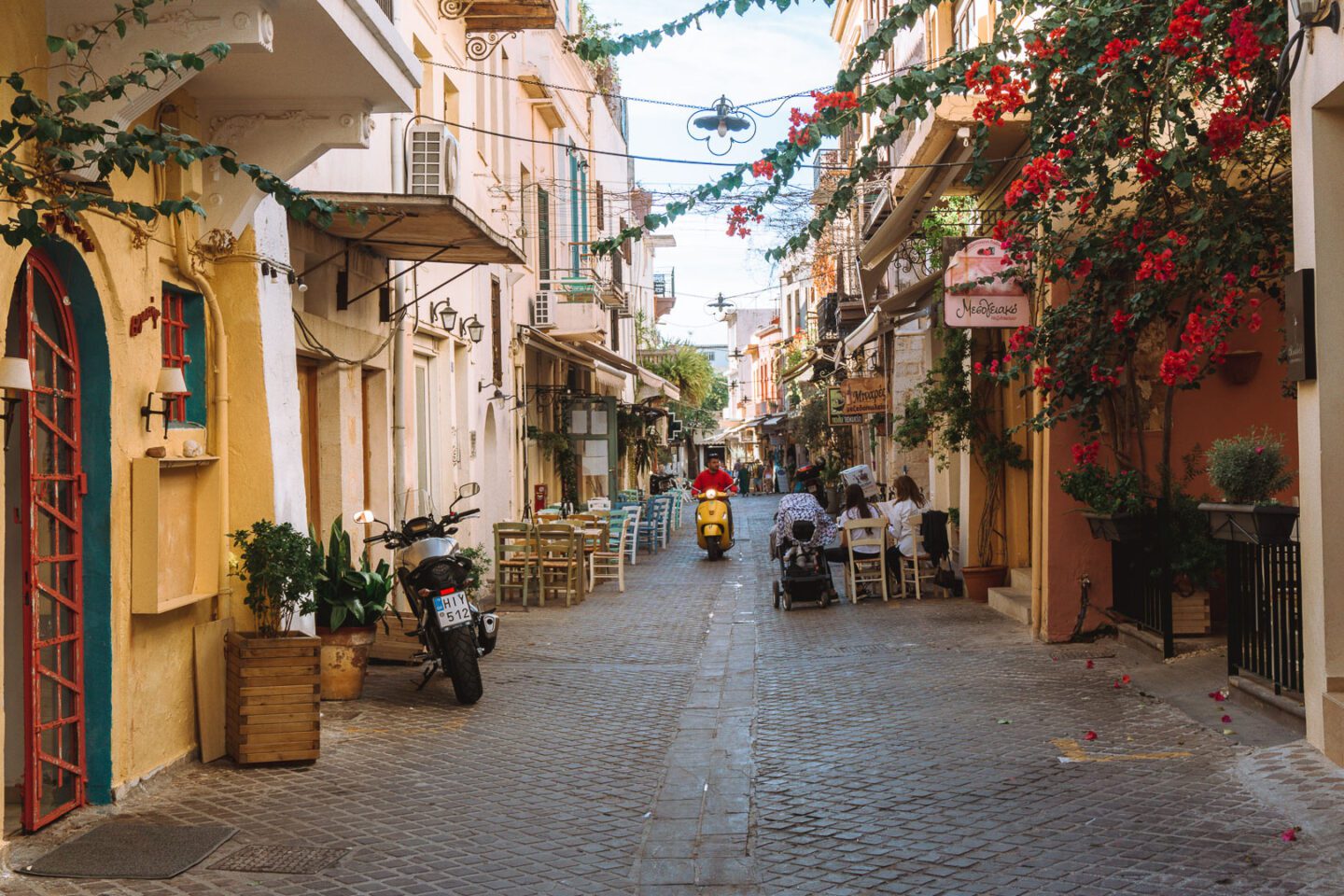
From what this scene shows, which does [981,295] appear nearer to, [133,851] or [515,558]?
[515,558]

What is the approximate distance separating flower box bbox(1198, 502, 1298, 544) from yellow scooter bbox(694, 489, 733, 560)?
52.1 ft

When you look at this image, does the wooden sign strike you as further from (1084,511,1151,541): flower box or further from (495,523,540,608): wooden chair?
(1084,511,1151,541): flower box

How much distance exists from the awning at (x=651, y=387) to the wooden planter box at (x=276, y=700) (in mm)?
24531

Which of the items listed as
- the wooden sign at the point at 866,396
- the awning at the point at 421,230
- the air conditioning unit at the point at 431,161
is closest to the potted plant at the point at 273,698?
the awning at the point at 421,230

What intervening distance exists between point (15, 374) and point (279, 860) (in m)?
2.21

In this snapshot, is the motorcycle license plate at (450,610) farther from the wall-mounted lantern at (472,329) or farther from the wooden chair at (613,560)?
the wall-mounted lantern at (472,329)

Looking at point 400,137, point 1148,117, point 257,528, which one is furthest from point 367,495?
point 1148,117

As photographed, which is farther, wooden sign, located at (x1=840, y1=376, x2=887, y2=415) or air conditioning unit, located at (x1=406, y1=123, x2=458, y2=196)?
wooden sign, located at (x1=840, y1=376, x2=887, y2=415)

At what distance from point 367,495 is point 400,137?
11.9ft

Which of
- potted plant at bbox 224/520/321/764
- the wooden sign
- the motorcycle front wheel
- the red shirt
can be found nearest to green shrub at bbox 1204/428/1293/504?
the motorcycle front wheel

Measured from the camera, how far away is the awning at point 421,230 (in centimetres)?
1073

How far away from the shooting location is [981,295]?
40.8 ft

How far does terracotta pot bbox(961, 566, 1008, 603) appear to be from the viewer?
50.4 feet

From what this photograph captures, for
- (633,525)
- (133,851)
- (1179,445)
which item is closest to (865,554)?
(1179,445)
